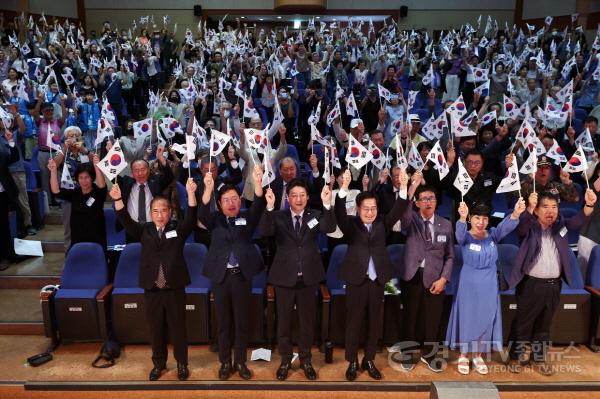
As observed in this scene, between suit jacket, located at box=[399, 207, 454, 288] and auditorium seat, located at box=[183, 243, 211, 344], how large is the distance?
5.32 ft

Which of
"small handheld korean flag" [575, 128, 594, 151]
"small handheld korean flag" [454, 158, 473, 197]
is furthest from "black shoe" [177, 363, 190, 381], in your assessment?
"small handheld korean flag" [575, 128, 594, 151]

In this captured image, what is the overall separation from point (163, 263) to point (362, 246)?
141 centimetres

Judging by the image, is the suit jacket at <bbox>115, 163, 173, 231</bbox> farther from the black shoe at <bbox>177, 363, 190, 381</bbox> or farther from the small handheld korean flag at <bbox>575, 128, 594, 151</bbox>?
the small handheld korean flag at <bbox>575, 128, 594, 151</bbox>

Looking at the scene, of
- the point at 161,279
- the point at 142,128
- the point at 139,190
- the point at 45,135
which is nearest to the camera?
the point at 161,279

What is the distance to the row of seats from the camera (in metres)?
4.11

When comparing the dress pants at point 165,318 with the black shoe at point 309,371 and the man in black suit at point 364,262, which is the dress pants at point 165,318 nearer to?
the black shoe at point 309,371

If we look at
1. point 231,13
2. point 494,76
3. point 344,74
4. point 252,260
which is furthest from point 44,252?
point 231,13

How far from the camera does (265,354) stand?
417cm

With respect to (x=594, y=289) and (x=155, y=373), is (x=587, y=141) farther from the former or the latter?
(x=155, y=373)

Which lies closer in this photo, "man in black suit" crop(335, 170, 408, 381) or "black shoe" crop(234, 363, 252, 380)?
"man in black suit" crop(335, 170, 408, 381)

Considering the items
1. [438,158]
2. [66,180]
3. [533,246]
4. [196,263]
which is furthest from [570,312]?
[66,180]

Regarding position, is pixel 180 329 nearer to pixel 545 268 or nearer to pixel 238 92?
pixel 545 268

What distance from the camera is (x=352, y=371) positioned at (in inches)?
152

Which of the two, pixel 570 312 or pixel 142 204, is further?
pixel 142 204
